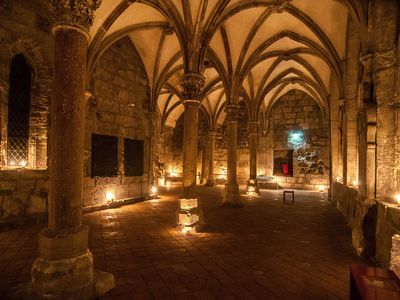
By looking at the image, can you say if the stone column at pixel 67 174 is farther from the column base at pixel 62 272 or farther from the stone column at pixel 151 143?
the stone column at pixel 151 143

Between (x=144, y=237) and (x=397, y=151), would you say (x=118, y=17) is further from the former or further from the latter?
(x=397, y=151)

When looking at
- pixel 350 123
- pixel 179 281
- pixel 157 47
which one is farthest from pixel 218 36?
pixel 179 281

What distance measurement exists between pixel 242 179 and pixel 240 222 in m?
12.2

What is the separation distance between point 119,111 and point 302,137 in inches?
476

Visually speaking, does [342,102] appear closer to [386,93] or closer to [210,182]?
[386,93]

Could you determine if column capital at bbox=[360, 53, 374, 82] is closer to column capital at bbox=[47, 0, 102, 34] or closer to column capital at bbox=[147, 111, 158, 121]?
column capital at bbox=[47, 0, 102, 34]

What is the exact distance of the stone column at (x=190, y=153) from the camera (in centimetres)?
634

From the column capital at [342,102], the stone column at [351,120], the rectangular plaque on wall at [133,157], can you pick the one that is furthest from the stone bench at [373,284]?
the rectangular plaque on wall at [133,157]

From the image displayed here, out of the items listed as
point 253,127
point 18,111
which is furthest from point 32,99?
point 253,127

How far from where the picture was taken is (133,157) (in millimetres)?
10102

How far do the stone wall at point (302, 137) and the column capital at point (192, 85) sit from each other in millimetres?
12382

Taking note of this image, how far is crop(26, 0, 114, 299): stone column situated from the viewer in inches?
117


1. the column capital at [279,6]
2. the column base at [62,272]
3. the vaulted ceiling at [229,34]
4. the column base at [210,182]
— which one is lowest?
the column base at [210,182]

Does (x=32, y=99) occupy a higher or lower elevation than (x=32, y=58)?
lower
